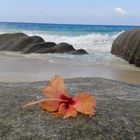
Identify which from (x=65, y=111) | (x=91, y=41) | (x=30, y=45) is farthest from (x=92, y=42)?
(x=65, y=111)

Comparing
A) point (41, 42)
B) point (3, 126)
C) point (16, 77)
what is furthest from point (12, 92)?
point (41, 42)

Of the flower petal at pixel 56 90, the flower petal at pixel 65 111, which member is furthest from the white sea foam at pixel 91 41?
the flower petal at pixel 65 111

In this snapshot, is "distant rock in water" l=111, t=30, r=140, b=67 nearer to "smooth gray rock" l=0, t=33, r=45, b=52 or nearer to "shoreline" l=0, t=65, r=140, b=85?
"shoreline" l=0, t=65, r=140, b=85

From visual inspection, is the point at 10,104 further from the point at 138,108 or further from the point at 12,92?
the point at 138,108

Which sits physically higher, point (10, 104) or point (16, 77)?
point (10, 104)

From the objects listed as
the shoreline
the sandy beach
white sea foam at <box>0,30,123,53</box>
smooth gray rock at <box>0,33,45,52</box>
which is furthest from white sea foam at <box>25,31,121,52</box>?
the shoreline

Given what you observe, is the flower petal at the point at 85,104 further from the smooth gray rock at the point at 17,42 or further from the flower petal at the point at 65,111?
the smooth gray rock at the point at 17,42

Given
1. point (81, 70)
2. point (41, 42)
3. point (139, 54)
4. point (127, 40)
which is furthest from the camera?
point (41, 42)
